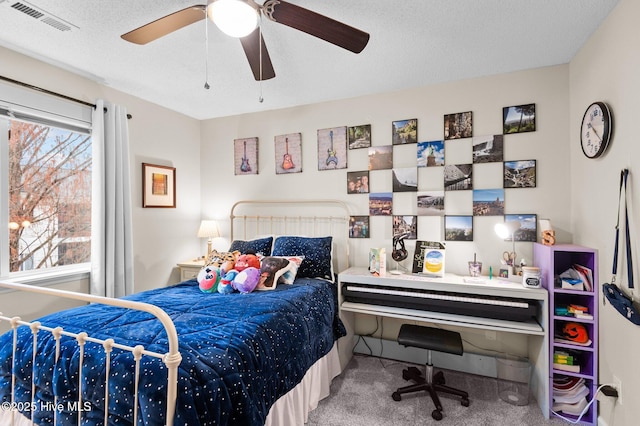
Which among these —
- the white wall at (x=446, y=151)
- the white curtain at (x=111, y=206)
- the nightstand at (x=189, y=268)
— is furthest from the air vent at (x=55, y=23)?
Result: the nightstand at (x=189, y=268)

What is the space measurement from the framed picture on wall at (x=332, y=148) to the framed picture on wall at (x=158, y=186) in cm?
168

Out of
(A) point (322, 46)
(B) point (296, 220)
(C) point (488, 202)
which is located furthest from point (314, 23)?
(B) point (296, 220)

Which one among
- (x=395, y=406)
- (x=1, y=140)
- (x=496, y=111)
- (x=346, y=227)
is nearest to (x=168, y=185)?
(x=1, y=140)

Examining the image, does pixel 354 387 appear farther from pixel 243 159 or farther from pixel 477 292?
Result: pixel 243 159

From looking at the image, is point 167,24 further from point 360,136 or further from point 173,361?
point 360,136

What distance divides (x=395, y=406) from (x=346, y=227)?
1.57 meters

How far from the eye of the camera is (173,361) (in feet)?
3.58

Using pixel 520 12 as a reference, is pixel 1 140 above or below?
below

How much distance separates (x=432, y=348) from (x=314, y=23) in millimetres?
2170

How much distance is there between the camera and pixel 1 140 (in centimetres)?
223

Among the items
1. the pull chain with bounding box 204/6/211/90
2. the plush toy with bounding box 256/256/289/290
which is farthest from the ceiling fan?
the plush toy with bounding box 256/256/289/290

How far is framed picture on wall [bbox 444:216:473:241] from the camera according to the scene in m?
2.70

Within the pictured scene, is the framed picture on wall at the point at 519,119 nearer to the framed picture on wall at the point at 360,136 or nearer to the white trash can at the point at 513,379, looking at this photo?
the framed picture on wall at the point at 360,136

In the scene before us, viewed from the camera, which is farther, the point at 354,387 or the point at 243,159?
the point at 243,159
